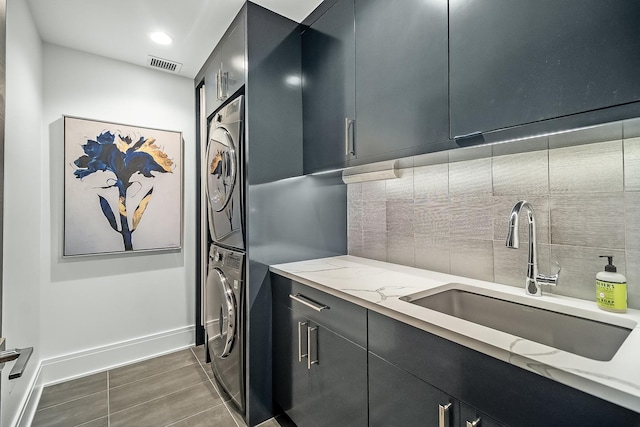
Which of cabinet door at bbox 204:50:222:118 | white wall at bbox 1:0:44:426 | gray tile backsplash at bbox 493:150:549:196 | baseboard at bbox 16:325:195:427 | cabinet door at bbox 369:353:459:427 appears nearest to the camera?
cabinet door at bbox 369:353:459:427

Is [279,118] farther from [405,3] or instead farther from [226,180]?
[405,3]

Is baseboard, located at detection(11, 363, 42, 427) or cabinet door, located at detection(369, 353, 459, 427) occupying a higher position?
cabinet door, located at detection(369, 353, 459, 427)

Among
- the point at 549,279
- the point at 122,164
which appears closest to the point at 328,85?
the point at 549,279

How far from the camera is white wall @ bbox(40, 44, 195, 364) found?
2182 mm

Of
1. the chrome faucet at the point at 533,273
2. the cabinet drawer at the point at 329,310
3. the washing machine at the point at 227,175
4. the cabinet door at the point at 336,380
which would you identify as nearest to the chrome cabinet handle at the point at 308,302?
the cabinet drawer at the point at 329,310

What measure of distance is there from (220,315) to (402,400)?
4.48 ft

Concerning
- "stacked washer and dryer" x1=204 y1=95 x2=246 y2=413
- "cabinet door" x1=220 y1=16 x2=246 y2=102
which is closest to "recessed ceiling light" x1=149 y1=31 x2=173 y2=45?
"cabinet door" x1=220 y1=16 x2=246 y2=102

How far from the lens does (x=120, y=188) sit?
2.38 m

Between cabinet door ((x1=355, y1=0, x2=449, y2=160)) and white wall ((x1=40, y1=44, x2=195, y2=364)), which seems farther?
white wall ((x1=40, y1=44, x2=195, y2=364))

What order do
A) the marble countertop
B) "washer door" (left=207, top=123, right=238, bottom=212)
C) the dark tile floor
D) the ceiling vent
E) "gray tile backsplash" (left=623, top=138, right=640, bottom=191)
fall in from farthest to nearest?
the ceiling vent < "washer door" (left=207, top=123, right=238, bottom=212) < the dark tile floor < "gray tile backsplash" (left=623, top=138, right=640, bottom=191) < the marble countertop

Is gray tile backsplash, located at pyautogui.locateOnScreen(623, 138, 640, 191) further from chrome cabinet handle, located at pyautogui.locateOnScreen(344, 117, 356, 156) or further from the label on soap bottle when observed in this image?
chrome cabinet handle, located at pyautogui.locateOnScreen(344, 117, 356, 156)

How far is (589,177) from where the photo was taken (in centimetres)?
112

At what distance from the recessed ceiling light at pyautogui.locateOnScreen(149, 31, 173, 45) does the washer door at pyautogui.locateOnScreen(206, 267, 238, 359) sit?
5.55 ft

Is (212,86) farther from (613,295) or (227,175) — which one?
(613,295)
